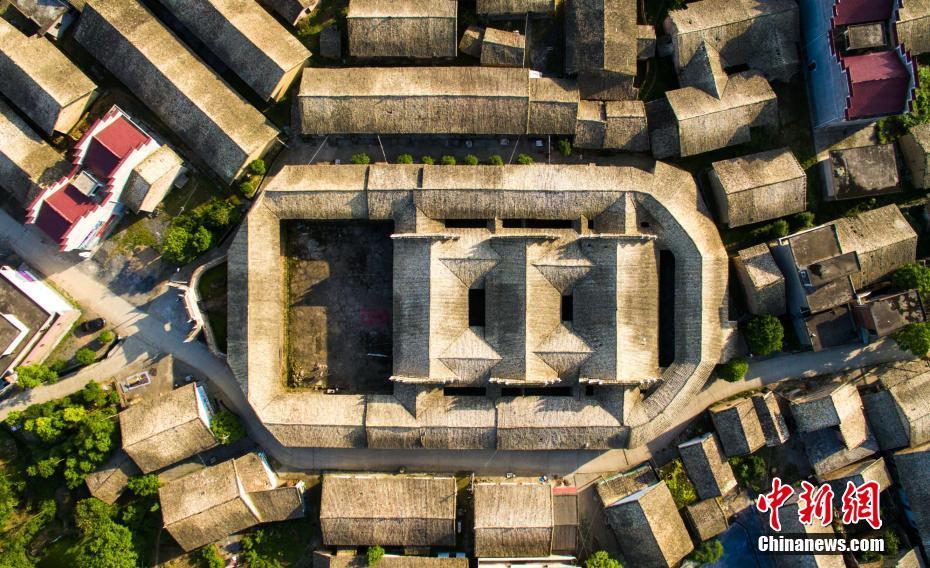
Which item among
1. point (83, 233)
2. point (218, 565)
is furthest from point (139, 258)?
point (218, 565)

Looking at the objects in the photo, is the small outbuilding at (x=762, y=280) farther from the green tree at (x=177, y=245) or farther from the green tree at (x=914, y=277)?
the green tree at (x=177, y=245)

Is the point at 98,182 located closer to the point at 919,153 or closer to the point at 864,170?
the point at 864,170

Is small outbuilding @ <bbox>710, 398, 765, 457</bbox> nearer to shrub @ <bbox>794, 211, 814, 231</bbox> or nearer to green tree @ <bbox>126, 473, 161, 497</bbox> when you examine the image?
shrub @ <bbox>794, 211, 814, 231</bbox>

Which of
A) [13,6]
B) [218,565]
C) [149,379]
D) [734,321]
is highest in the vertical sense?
[13,6]

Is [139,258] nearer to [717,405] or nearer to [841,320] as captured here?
[717,405]

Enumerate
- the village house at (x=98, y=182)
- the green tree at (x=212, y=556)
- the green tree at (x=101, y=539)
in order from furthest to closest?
the green tree at (x=212, y=556), the green tree at (x=101, y=539), the village house at (x=98, y=182)

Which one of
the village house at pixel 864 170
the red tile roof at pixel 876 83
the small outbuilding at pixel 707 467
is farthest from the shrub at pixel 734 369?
the red tile roof at pixel 876 83

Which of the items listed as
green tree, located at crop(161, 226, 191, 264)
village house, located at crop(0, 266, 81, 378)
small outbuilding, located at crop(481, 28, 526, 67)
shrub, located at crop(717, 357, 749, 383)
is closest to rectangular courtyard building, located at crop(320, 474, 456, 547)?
green tree, located at crop(161, 226, 191, 264)

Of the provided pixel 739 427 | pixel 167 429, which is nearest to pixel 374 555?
pixel 167 429
